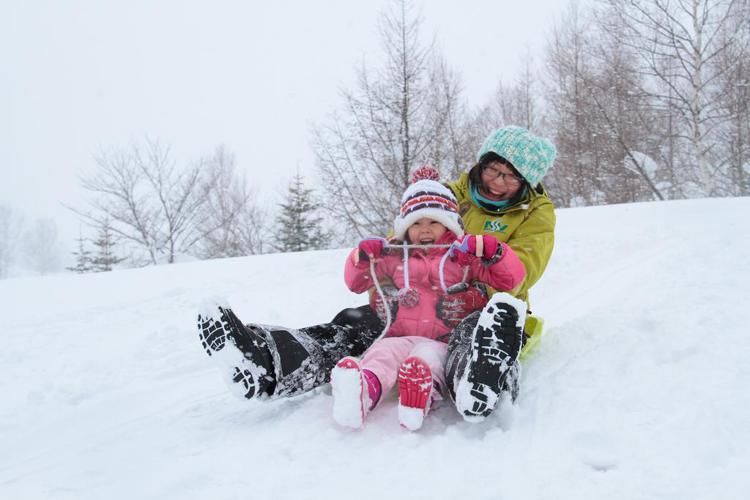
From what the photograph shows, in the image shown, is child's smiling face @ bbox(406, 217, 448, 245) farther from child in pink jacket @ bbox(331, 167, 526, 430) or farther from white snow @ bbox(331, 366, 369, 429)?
white snow @ bbox(331, 366, 369, 429)

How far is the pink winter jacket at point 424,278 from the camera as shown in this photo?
7.09 feet

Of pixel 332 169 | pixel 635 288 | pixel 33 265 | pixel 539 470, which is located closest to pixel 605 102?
pixel 332 169

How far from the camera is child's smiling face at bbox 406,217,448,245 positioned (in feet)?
8.27

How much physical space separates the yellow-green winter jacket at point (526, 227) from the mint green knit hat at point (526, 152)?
107 mm

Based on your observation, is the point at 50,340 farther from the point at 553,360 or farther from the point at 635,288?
the point at 635,288

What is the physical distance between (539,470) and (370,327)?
1.20 m

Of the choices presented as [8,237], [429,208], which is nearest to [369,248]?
[429,208]

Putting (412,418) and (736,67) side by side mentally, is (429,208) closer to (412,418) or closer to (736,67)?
(412,418)

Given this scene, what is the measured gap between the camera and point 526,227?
2564 mm

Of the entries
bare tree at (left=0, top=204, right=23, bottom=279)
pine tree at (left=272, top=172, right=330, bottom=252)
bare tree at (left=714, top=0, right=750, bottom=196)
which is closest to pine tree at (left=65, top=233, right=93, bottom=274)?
pine tree at (left=272, top=172, right=330, bottom=252)

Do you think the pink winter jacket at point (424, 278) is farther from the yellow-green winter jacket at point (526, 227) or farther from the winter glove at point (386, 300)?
the yellow-green winter jacket at point (526, 227)

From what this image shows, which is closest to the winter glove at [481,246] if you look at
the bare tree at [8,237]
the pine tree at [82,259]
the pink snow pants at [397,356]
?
the pink snow pants at [397,356]

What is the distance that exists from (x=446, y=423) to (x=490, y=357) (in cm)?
33

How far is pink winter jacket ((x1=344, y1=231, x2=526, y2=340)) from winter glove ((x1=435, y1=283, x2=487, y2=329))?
3 centimetres
